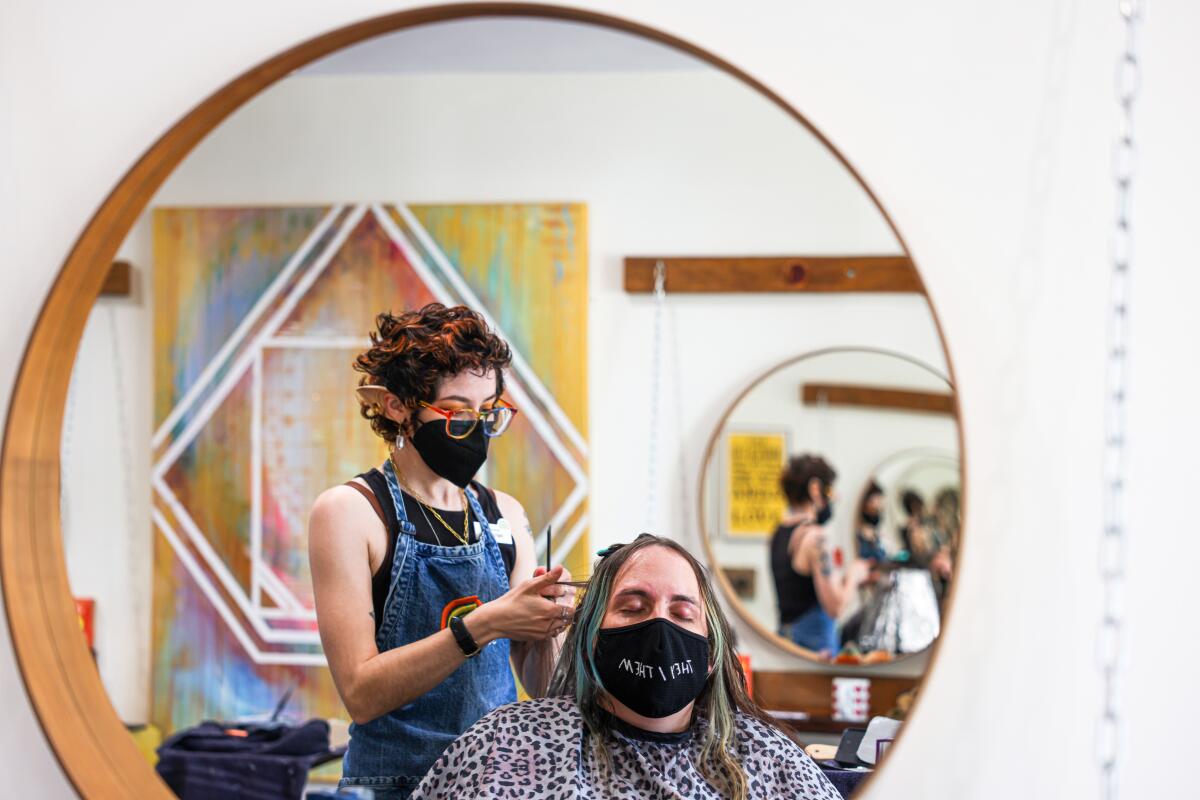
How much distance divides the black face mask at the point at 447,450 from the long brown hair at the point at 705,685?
254 millimetres

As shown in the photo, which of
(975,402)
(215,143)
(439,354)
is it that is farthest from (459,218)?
(975,402)

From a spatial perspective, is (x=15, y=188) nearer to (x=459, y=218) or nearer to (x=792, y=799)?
(x=459, y=218)

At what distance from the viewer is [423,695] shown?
160 cm

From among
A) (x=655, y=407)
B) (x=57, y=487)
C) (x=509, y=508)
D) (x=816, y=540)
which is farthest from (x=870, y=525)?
(x=57, y=487)

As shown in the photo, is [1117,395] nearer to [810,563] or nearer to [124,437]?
[810,563]

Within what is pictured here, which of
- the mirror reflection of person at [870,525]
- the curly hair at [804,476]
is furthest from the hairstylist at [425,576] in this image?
the mirror reflection of person at [870,525]

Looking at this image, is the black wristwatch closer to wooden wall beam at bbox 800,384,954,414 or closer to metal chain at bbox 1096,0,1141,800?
metal chain at bbox 1096,0,1141,800

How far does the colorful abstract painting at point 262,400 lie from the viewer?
2.81 meters

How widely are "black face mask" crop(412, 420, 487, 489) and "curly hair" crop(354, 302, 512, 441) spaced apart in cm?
4

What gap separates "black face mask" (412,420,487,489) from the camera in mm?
1643

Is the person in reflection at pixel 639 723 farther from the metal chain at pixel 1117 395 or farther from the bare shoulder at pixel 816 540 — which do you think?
the bare shoulder at pixel 816 540

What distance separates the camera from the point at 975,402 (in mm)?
1491

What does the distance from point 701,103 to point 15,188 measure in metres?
1.57

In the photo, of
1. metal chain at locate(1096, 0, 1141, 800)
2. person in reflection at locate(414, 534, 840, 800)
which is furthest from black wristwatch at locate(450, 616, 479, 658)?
metal chain at locate(1096, 0, 1141, 800)
